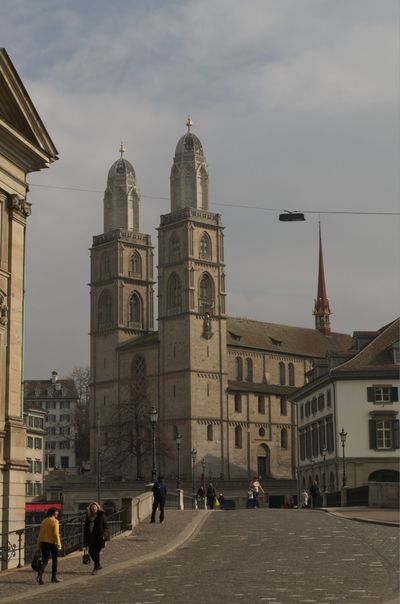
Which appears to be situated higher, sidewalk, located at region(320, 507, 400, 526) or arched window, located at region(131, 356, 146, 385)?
arched window, located at region(131, 356, 146, 385)

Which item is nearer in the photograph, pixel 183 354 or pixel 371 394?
pixel 371 394

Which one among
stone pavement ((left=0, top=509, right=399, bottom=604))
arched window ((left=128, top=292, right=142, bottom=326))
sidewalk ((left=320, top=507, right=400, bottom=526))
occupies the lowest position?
stone pavement ((left=0, top=509, right=399, bottom=604))

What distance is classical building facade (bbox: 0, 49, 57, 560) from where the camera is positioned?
28969 mm

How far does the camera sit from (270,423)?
133 m

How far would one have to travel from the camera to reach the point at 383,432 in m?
74.2

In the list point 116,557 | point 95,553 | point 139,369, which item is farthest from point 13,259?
point 139,369

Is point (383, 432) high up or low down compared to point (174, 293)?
down

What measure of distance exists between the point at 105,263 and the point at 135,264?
3808mm

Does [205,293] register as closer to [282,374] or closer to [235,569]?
[282,374]

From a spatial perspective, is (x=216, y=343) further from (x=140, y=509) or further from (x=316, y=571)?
(x=316, y=571)

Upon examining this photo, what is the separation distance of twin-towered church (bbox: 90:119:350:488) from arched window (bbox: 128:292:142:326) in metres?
0.12

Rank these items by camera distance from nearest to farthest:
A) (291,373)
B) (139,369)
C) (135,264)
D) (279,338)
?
(139,369)
(135,264)
(291,373)
(279,338)

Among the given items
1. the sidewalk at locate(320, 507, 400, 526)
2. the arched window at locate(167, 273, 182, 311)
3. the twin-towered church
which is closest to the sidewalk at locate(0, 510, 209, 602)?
the sidewalk at locate(320, 507, 400, 526)

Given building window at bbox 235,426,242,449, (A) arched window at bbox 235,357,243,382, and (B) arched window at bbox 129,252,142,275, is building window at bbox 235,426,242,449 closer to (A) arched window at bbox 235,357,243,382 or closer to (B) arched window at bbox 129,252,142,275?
(A) arched window at bbox 235,357,243,382
